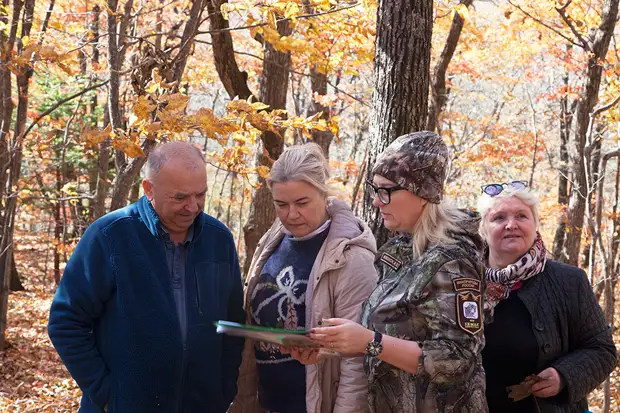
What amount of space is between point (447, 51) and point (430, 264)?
5069 millimetres

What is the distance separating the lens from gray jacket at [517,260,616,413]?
8.30 ft

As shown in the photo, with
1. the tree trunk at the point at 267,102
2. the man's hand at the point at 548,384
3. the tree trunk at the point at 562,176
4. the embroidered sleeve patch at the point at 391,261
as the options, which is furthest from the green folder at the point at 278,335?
the tree trunk at the point at 562,176

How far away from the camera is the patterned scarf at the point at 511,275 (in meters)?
2.64

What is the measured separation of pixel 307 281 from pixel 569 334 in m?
1.17

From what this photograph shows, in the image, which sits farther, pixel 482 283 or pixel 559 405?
pixel 559 405

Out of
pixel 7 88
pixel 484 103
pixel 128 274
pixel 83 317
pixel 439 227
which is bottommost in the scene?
pixel 83 317

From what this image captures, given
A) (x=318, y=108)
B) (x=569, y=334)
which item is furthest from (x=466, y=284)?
(x=318, y=108)

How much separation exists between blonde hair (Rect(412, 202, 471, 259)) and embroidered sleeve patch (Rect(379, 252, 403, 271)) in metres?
0.09

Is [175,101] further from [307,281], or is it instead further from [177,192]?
[307,281]

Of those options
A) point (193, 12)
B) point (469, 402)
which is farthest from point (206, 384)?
point (193, 12)

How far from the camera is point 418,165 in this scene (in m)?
2.24

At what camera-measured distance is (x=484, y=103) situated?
20953 millimetres

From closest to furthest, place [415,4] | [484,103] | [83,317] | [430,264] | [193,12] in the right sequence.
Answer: [430,264] < [83,317] < [415,4] < [193,12] < [484,103]

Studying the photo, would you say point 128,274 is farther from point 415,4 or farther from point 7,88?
point 7,88
